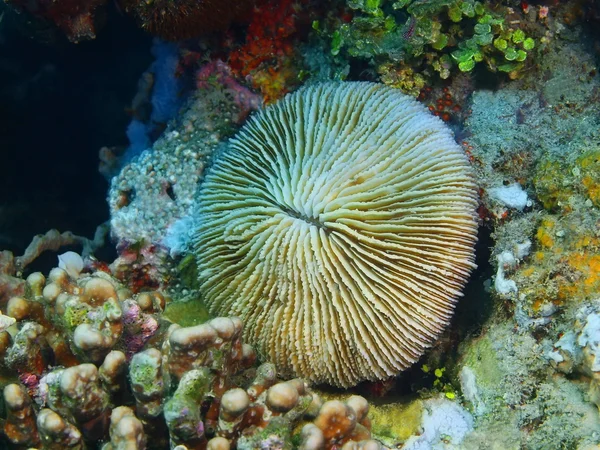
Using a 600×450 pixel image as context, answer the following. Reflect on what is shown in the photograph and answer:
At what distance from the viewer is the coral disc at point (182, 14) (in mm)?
3836

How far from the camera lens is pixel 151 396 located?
2.67 m

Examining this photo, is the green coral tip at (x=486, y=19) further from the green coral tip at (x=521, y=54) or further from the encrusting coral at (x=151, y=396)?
the encrusting coral at (x=151, y=396)

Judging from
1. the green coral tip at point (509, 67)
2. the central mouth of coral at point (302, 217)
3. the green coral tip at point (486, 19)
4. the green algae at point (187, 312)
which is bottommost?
the green algae at point (187, 312)

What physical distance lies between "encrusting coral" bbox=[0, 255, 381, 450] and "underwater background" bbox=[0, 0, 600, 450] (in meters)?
0.01

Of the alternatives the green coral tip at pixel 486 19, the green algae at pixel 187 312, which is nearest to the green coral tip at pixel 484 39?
the green coral tip at pixel 486 19

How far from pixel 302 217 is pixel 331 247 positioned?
303 mm

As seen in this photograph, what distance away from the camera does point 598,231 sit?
121 inches

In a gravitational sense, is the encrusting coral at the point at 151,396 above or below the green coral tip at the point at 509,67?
below

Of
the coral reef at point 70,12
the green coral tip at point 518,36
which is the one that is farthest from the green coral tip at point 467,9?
the coral reef at point 70,12

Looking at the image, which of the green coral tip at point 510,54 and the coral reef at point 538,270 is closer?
the coral reef at point 538,270

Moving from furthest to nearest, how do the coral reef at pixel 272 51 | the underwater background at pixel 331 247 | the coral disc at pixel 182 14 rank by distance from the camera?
the coral reef at pixel 272 51
the coral disc at pixel 182 14
the underwater background at pixel 331 247

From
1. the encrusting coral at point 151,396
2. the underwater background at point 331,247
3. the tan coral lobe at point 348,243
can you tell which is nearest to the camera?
the encrusting coral at point 151,396

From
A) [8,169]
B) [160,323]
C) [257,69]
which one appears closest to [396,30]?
[257,69]

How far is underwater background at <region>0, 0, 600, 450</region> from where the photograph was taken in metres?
2.77
